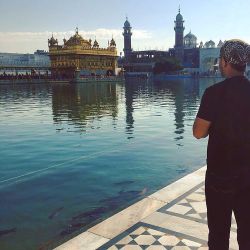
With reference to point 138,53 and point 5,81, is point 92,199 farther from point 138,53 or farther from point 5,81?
point 138,53

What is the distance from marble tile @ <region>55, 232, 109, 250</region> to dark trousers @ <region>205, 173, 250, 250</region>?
6.49 feet

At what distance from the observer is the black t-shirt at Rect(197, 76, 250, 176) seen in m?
2.72

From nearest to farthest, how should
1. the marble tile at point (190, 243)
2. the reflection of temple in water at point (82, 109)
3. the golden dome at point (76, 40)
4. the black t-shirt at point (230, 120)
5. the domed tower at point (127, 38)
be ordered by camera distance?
1. the black t-shirt at point (230, 120)
2. the marble tile at point (190, 243)
3. the reflection of temple in water at point (82, 109)
4. the golden dome at point (76, 40)
5. the domed tower at point (127, 38)

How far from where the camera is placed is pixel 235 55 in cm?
275

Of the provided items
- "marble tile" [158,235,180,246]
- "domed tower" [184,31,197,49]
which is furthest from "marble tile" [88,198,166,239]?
"domed tower" [184,31,197,49]

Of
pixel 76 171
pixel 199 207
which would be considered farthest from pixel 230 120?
pixel 76 171

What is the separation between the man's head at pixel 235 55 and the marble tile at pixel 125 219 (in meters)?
2.98

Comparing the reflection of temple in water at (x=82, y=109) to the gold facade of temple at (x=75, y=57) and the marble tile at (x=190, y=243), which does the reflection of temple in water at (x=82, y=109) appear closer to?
the marble tile at (x=190, y=243)

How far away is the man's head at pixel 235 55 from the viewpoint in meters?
2.74

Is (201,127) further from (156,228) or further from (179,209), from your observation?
(179,209)

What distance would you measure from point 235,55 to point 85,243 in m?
3.17

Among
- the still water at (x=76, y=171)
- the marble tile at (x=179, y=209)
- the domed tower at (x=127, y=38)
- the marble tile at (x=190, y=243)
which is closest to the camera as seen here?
the marble tile at (x=190, y=243)

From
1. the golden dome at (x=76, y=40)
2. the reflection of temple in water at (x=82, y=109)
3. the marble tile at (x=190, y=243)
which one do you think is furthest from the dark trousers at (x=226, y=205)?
the golden dome at (x=76, y=40)

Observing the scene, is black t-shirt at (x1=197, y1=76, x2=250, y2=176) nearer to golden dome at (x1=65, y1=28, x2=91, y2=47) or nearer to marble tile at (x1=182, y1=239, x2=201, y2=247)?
marble tile at (x1=182, y1=239, x2=201, y2=247)
